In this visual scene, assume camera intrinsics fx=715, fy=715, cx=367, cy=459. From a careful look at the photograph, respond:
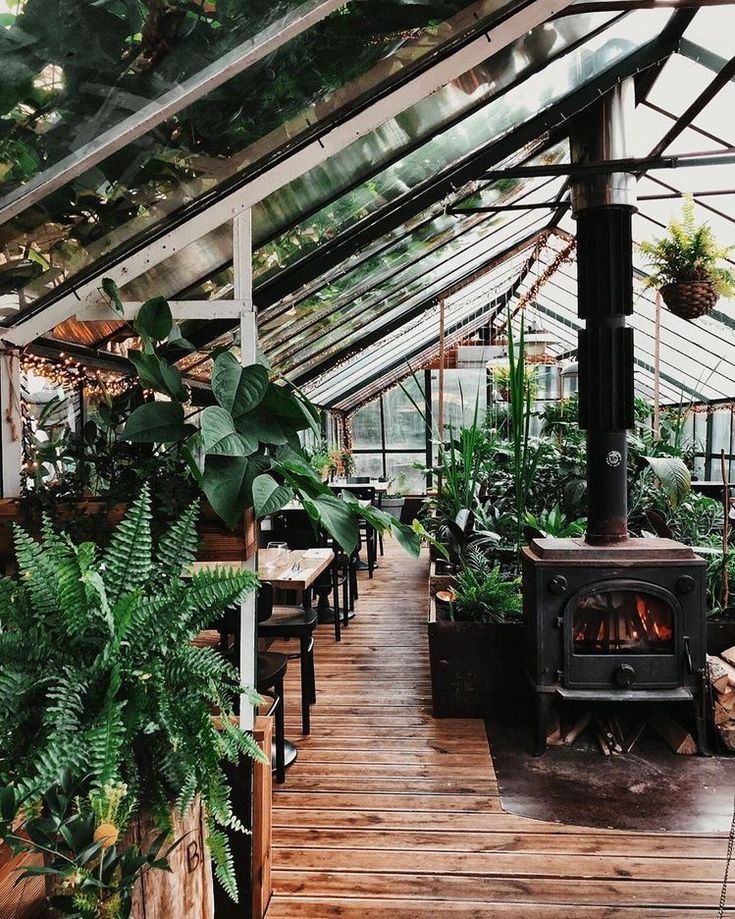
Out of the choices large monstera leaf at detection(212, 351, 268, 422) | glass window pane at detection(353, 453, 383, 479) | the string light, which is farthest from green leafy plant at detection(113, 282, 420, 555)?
glass window pane at detection(353, 453, 383, 479)

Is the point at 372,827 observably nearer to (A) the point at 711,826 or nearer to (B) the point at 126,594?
(A) the point at 711,826

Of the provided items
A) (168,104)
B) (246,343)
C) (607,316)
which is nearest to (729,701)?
(607,316)

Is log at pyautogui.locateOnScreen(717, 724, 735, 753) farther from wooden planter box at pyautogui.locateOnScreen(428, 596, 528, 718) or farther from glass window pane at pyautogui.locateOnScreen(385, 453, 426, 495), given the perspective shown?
glass window pane at pyautogui.locateOnScreen(385, 453, 426, 495)

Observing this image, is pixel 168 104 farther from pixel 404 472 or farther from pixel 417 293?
pixel 404 472

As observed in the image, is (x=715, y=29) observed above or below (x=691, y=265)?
above

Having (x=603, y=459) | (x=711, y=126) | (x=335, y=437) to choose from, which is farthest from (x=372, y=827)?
(x=335, y=437)

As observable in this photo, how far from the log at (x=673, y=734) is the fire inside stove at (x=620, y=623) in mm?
499

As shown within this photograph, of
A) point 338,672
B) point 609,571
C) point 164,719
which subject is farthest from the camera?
point 338,672

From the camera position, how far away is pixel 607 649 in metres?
3.67

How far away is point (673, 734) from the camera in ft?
12.3

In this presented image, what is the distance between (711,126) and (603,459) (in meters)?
2.08

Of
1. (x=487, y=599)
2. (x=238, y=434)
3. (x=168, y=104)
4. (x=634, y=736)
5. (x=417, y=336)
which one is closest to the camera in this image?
(x=168, y=104)

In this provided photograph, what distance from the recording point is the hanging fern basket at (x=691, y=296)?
3965 millimetres

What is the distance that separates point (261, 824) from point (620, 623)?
2.18m
